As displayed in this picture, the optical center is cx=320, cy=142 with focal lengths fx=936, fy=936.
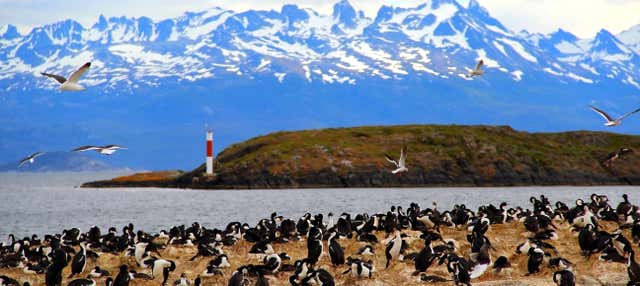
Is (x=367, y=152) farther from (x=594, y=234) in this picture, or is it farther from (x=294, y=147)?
(x=594, y=234)

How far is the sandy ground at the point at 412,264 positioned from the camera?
32531 mm

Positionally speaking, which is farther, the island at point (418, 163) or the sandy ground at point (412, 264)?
the island at point (418, 163)

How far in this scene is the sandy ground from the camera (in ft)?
107

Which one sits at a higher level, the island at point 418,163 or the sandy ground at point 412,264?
the island at point 418,163

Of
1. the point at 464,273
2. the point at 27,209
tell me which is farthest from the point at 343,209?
the point at 464,273

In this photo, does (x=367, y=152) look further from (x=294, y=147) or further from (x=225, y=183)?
(x=225, y=183)

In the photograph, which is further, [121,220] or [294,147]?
[294,147]

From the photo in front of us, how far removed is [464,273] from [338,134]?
15862 centimetres

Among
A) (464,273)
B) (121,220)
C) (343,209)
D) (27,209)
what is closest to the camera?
(464,273)

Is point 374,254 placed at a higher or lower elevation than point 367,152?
lower

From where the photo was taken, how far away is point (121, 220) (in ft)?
313

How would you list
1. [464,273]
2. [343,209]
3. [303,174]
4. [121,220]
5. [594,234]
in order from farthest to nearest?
[303,174] < [343,209] < [121,220] < [594,234] < [464,273]

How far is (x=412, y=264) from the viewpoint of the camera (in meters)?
35.4

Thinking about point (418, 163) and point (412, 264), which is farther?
point (418, 163)
